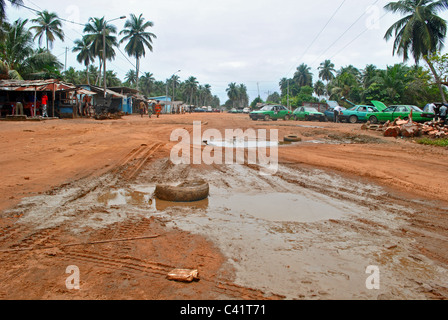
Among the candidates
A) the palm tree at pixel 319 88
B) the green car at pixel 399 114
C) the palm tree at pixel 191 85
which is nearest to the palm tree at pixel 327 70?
the palm tree at pixel 319 88

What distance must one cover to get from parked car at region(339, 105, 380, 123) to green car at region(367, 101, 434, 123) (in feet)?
1.77

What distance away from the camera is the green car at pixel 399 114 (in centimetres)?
1730

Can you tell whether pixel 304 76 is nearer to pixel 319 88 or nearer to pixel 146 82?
pixel 319 88

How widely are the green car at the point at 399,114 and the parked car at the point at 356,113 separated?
540 millimetres

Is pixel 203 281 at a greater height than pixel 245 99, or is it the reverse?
pixel 245 99

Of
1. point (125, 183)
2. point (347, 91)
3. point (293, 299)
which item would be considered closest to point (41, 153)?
point (125, 183)

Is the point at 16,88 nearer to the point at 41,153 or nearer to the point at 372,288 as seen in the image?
the point at 41,153

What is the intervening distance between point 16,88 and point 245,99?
403 ft

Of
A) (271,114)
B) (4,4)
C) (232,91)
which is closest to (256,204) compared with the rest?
(4,4)

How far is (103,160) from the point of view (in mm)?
8094

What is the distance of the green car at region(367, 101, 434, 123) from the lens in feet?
56.7

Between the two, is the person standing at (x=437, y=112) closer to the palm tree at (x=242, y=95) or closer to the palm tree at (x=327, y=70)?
the palm tree at (x=327, y=70)

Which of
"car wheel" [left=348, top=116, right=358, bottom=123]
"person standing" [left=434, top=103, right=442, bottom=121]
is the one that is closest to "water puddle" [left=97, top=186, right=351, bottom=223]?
"person standing" [left=434, top=103, right=442, bottom=121]
